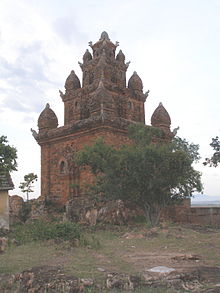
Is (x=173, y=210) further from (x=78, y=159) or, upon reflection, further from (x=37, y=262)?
Answer: (x=37, y=262)

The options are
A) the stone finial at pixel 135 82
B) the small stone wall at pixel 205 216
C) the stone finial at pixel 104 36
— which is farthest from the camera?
the stone finial at pixel 104 36

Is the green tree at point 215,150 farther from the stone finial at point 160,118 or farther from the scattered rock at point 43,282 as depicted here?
the scattered rock at point 43,282

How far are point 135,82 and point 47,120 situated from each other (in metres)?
7.12

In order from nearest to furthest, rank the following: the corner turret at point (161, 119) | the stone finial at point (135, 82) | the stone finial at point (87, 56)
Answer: the corner turret at point (161, 119), the stone finial at point (135, 82), the stone finial at point (87, 56)

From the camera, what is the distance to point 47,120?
27.2m

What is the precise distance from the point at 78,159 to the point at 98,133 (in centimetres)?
494

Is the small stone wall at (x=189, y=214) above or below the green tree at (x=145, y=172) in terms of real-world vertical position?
below

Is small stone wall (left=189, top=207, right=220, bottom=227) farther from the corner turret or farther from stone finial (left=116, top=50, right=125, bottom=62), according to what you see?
stone finial (left=116, top=50, right=125, bottom=62)

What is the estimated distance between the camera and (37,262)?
361 inches

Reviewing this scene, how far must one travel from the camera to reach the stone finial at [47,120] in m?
27.1

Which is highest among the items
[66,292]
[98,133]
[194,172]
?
[98,133]

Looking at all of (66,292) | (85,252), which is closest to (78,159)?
(85,252)

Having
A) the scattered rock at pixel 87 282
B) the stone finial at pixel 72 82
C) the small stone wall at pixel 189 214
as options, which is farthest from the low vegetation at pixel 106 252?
the stone finial at pixel 72 82

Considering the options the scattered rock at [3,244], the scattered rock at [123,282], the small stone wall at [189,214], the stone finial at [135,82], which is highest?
the stone finial at [135,82]
